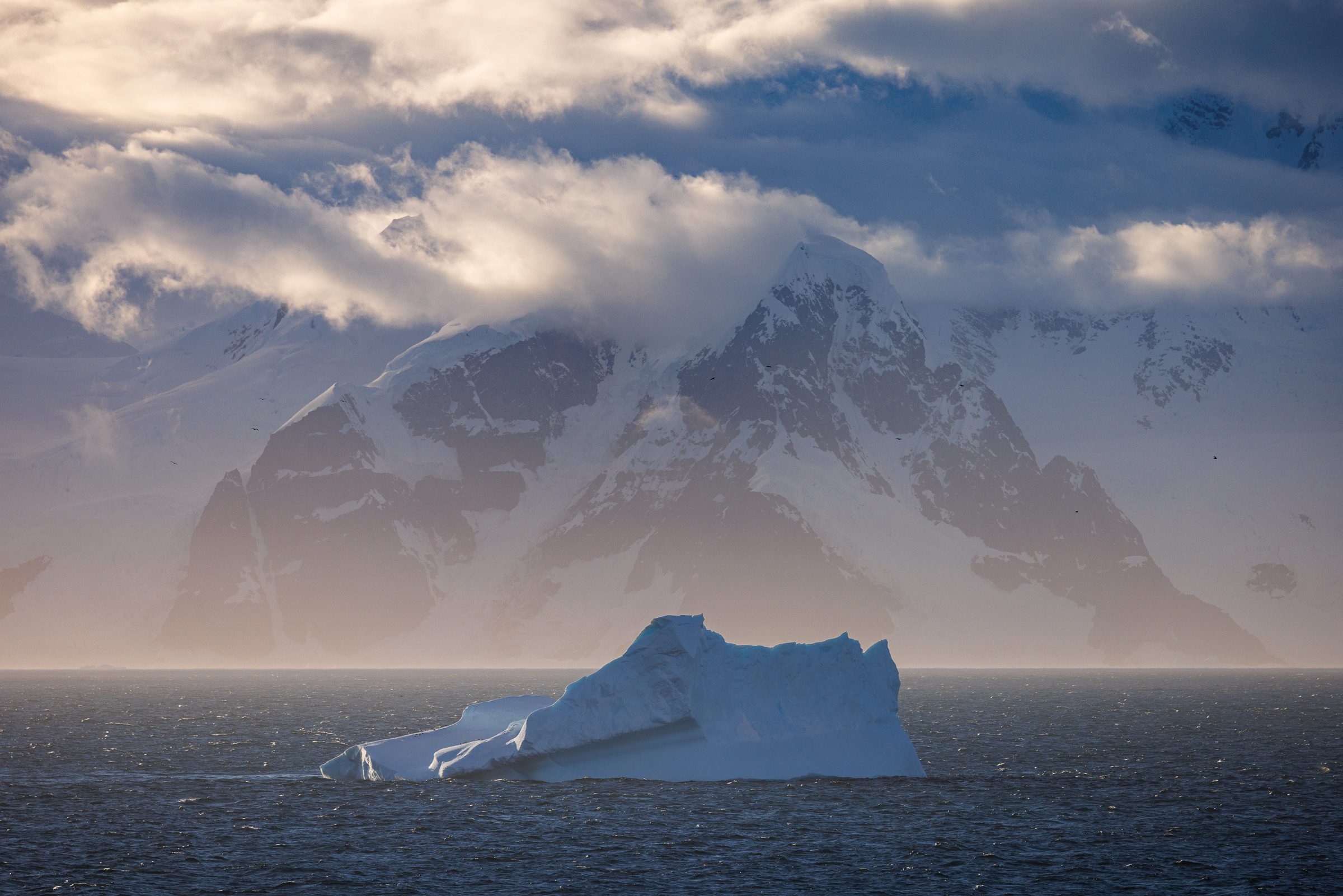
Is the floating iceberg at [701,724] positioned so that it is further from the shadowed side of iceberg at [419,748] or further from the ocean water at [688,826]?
the ocean water at [688,826]

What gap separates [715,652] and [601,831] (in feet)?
47.2

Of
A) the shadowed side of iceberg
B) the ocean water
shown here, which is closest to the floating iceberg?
the shadowed side of iceberg

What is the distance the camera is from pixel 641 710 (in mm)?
69750

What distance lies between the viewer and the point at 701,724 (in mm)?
71250

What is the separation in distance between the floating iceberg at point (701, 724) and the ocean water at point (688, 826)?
137 centimetres

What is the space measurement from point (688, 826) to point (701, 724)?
9965mm

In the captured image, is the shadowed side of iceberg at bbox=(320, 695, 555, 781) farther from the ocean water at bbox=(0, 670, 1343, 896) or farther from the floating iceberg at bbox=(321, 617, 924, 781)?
the ocean water at bbox=(0, 670, 1343, 896)

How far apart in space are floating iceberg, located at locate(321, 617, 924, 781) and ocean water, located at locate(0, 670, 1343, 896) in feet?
4.48

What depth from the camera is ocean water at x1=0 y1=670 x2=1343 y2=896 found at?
50844 mm

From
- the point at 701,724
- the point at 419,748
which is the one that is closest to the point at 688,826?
the point at 701,724

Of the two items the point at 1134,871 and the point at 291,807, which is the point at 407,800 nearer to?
the point at 291,807

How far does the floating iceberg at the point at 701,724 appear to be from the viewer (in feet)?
229

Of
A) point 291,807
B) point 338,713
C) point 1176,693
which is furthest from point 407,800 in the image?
point 1176,693

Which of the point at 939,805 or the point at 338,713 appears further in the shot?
the point at 338,713
